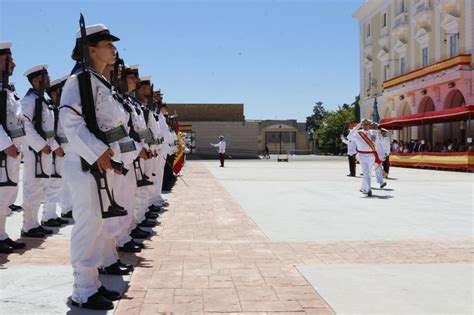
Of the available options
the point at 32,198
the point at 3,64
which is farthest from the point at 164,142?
the point at 3,64

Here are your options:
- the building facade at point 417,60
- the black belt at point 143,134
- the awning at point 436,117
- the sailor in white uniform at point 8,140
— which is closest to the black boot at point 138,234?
the black belt at point 143,134

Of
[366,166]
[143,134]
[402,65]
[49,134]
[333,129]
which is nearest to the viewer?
[143,134]

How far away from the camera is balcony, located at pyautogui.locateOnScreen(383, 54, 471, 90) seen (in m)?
30.7

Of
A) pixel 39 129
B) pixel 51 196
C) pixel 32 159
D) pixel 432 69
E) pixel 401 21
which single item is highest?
pixel 401 21

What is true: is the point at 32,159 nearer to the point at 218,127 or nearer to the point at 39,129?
the point at 39,129

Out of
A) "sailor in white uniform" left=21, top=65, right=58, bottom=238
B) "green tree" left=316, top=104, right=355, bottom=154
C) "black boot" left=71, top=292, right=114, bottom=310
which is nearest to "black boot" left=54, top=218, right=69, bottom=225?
"sailor in white uniform" left=21, top=65, right=58, bottom=238

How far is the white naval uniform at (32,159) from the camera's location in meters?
6.89

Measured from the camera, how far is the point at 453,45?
113 feet

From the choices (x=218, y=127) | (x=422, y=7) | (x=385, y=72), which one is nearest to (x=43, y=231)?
(x=422, y=7)

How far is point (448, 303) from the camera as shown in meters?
4.23

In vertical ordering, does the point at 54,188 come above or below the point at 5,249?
above

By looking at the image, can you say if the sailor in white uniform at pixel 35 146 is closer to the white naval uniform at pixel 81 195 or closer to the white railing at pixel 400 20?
the white naval uniform at pixel 81 195

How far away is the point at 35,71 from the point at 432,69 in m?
31.3

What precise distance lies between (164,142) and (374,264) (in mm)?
5727
